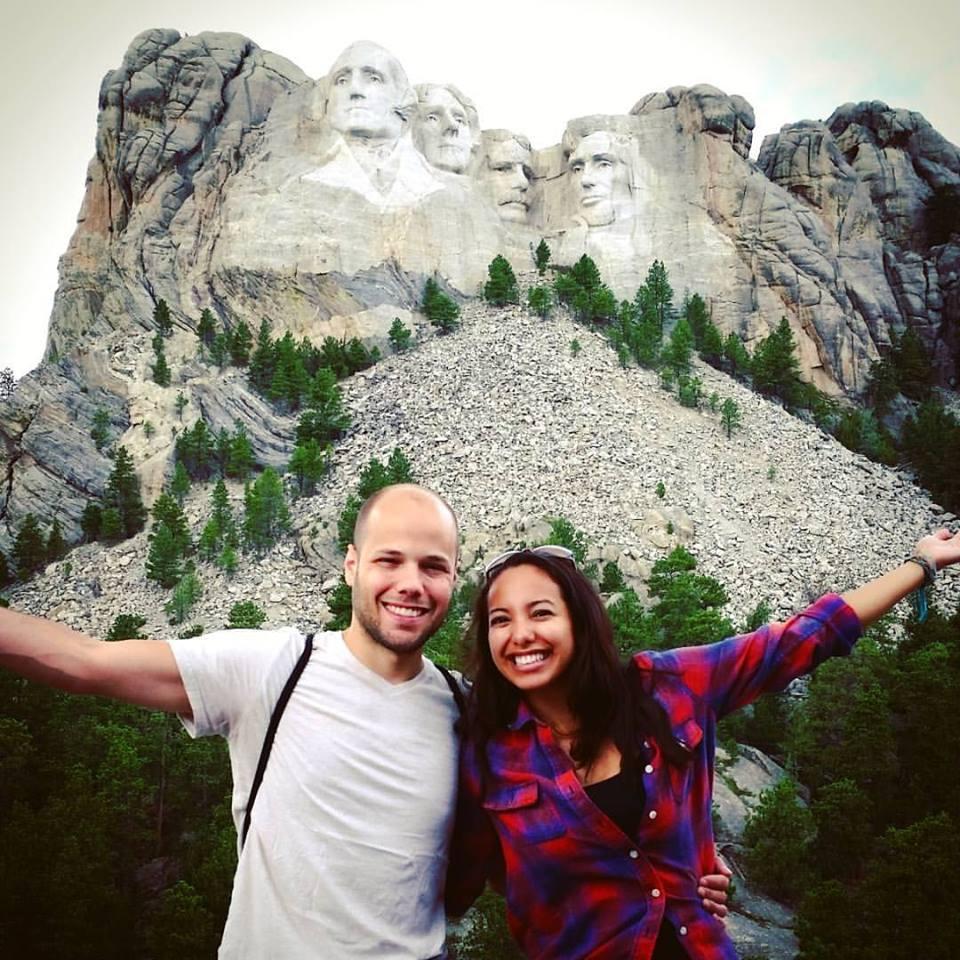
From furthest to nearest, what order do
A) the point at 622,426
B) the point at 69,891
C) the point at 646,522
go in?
the point at 622,426 → the point at 646,522 → the point at 69,891

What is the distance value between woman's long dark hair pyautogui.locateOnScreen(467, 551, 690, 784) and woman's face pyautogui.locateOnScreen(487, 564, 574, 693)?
0.14 feet

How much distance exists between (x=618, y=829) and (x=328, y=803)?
3.25ft

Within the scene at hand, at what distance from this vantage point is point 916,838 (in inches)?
504

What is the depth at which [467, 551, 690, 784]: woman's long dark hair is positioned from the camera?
297 centimetres

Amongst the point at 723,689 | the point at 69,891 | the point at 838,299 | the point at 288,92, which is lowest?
the point at 69,891

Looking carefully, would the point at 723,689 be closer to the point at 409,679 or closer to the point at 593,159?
the point at 409,679

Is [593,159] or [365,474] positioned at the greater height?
[593,159]

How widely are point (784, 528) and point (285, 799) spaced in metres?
35.9

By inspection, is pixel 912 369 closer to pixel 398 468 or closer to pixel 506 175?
pixel 506 175

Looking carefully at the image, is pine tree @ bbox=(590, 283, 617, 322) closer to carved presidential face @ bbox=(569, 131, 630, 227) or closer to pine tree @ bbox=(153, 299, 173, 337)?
carved presidential face @ bbox=(569, 131, 630, 227)

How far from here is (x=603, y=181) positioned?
5803 cm

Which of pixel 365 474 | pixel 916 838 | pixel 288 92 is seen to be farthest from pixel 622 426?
pixel 288 92

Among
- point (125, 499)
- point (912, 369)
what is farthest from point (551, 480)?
point (912, 369)

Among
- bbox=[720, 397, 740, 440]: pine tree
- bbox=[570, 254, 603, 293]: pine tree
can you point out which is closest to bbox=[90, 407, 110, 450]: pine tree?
bbox=[570, 254, 603, 293]: pine tree
